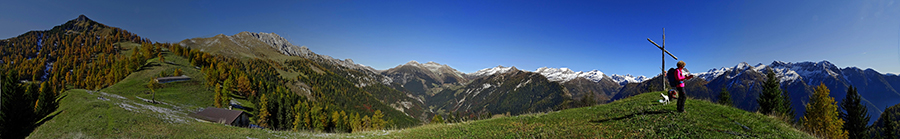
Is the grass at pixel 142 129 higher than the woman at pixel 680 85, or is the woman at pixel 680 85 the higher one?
the woman at pixel 680 85

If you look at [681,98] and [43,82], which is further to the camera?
[43,82]

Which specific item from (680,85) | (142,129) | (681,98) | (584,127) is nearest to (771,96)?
(681,98)

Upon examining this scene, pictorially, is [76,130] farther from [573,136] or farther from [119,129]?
[573,136]

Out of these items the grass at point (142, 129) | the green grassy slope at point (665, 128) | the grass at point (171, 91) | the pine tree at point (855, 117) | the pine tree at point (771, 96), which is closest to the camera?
the green grassy slope at point (665, 128)

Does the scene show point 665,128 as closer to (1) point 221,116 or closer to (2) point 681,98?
(2) point 681,98

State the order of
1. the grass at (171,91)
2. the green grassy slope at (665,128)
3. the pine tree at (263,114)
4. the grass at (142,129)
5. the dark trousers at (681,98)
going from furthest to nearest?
the pine tree at (263,114) < the grass at (171,91) < the grass at (142,129) < the dark trousers at (681,98) < the green grassy slope at (665,128)

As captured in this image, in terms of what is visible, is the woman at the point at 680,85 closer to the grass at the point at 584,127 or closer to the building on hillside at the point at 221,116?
the grass at the point at 584,127

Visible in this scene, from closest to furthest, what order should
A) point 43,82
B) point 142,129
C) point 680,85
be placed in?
point 680,85 → point 142,129 → point 43,82

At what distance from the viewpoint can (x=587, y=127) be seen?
42.4ft

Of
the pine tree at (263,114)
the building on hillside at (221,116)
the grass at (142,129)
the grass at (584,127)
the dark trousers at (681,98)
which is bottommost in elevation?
the pine tree at (263,114)

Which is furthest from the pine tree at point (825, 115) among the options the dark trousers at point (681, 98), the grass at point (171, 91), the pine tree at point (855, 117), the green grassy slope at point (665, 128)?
the grass at point (171, 91)

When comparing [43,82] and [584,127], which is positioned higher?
[43,82]

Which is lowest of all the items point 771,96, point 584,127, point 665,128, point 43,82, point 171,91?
point 771,96

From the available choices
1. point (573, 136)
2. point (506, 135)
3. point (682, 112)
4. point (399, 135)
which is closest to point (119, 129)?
point (399, 135)
